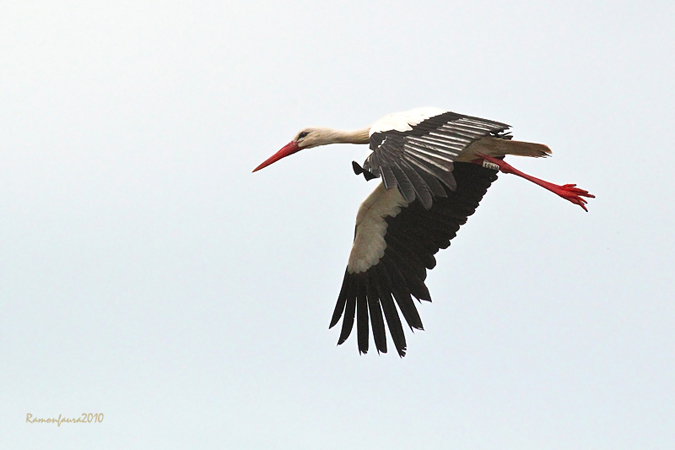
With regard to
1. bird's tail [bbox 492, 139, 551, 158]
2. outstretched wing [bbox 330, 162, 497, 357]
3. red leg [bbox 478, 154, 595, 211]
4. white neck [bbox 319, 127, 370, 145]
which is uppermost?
white neck [bbox 319, 127, 370, 145]

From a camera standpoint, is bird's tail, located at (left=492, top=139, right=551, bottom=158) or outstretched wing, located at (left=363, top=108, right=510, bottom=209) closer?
outstretched wing, located at (left=363, top=108, right=510, bottom=209)

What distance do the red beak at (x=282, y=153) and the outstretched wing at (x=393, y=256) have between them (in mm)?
1060

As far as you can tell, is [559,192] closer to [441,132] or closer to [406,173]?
[441,132]

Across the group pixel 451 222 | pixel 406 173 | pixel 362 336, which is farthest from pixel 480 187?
pixel 406 173

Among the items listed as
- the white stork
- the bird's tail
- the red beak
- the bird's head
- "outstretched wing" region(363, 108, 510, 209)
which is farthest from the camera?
the red beak

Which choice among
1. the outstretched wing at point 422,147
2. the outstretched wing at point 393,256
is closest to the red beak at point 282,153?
the outstretched wing at point 393,256

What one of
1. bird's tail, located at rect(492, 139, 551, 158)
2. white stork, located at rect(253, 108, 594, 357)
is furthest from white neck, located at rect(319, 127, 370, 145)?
bird's tail, located at rect(492, 139, 551, 158)

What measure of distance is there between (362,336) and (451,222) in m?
1.57

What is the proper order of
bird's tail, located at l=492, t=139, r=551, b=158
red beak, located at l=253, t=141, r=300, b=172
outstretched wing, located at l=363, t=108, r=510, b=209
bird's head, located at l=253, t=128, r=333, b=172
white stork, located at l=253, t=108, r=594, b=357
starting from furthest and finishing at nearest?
red beak, located at l=253, t=141, r=300, b=172
bird's head, located at l=253, t=128, r=333, b=172
white stork, located at l=253, t=108, r=594, b=357
bird's tail, located at l=492, t=139, r=551, b=158
outstretched wing, located at l=363, t=108, r=510, b=209

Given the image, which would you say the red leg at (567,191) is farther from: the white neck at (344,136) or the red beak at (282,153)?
the red beak at (282,153)

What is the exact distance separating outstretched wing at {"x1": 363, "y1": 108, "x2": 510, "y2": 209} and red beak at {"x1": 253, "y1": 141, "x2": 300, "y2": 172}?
2.29 m

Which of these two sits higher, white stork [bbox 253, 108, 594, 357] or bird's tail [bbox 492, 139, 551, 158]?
bird's tail [bbox 492, 139, 551, 158]

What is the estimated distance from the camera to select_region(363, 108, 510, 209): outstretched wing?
891 centimetres

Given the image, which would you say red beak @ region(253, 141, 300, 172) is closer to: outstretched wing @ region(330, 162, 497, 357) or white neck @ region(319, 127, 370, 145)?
white neck @ region(319, 127, 370, 145)
